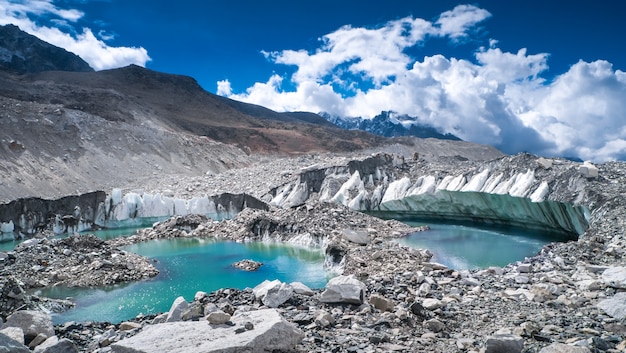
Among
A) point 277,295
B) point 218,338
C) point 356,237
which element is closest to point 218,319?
point 218,338

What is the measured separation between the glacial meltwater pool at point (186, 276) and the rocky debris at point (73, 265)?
521 millimetres

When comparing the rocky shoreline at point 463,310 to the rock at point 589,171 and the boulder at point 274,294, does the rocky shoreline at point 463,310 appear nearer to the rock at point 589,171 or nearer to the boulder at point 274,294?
the boulder at point 274,294

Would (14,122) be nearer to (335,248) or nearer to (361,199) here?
(361,199)

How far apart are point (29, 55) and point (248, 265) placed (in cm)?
9907

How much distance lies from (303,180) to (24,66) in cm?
8432

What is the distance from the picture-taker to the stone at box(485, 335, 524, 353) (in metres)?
5.23

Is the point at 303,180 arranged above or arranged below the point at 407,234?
above

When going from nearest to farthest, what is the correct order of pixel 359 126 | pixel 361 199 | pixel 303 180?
pixel 361 199 → pixel 303 180 → pixel 359 126

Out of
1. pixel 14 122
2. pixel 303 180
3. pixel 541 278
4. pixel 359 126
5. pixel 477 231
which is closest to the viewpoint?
pixel 541 278

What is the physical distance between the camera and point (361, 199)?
30875 mm

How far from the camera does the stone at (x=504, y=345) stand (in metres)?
5.23

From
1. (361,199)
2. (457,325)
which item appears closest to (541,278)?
A: (457,325)

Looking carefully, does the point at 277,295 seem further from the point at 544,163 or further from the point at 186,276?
the point at 544,163

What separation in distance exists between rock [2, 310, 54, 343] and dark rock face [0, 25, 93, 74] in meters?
94.6
